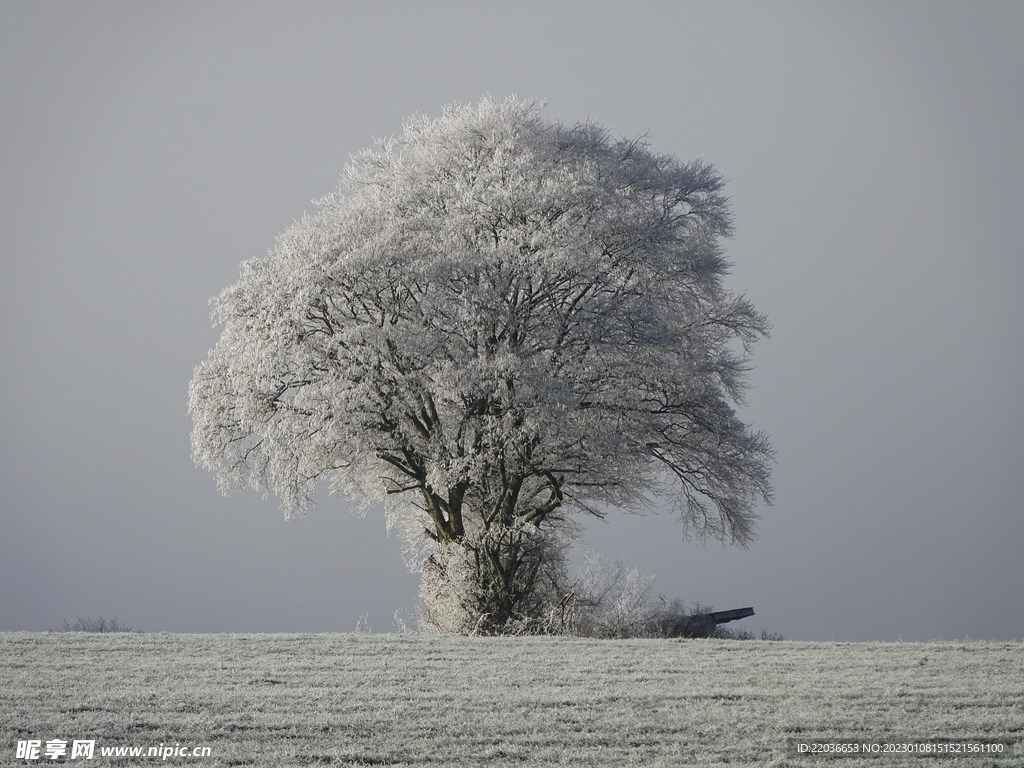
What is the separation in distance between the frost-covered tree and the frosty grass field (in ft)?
17.1

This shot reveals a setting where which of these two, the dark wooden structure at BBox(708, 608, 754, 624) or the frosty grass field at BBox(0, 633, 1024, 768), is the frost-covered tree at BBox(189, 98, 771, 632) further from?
the frosty grass field at BBox(0, 633, 1024, 768)

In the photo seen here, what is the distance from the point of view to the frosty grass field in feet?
31.8

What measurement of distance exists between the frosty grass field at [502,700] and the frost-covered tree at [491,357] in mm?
5224

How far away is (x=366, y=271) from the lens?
21.0 metres

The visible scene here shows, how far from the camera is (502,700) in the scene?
11570mm

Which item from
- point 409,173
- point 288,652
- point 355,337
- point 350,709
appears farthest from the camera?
point 409,173

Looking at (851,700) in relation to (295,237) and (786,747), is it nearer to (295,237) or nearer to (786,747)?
(786,747)

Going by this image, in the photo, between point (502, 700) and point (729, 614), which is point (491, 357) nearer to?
point (729, 614)

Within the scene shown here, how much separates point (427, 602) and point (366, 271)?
7.00m

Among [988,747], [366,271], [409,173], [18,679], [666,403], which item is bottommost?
[988,747]

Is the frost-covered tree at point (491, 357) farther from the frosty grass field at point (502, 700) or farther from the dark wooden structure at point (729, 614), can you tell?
the frosty grass field at point (502, 700)

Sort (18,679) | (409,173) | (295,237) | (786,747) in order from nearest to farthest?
(786,747) → (18,679) → (295,237) → (409,173)

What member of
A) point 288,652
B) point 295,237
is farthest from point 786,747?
point 295,237

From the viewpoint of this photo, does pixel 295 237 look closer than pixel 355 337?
No
